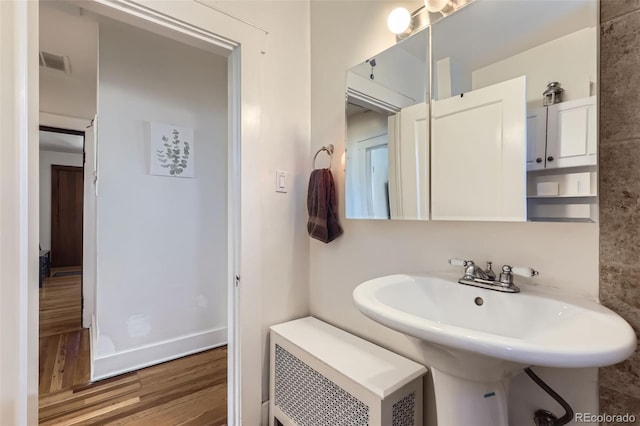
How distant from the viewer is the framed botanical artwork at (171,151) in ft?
7.14

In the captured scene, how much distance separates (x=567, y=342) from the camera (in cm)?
57

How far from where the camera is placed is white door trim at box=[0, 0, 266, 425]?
0.80 metres

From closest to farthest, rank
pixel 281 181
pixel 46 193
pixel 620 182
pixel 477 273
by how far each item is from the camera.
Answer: pixel 620 182 → pixel 477 273 → pixel 281 181 → pixel 46 193

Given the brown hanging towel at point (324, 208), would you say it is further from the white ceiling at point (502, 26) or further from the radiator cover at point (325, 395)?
the white ceiling at point (502, 26)

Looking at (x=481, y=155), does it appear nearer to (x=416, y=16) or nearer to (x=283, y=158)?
(x=416, y=16)

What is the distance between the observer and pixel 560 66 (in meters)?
0.84

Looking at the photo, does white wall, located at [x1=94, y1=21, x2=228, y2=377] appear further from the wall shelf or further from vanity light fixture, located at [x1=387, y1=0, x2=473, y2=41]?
the wall shelf

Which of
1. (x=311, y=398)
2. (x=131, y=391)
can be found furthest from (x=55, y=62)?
(x=311, y=398)

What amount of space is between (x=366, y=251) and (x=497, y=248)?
23.1 inches

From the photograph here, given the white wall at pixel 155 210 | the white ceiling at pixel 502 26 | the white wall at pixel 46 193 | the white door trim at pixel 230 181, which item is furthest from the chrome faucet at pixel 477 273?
the white wall at pixel 46 193

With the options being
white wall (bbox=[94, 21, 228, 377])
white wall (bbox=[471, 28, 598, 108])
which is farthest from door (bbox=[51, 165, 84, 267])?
white wall (bbox=[471, 28, 598, 108])

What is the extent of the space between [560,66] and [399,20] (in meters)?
0.64

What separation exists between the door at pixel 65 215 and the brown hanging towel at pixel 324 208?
21.0 feet

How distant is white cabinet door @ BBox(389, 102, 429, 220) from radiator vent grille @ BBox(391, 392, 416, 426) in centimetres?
67
